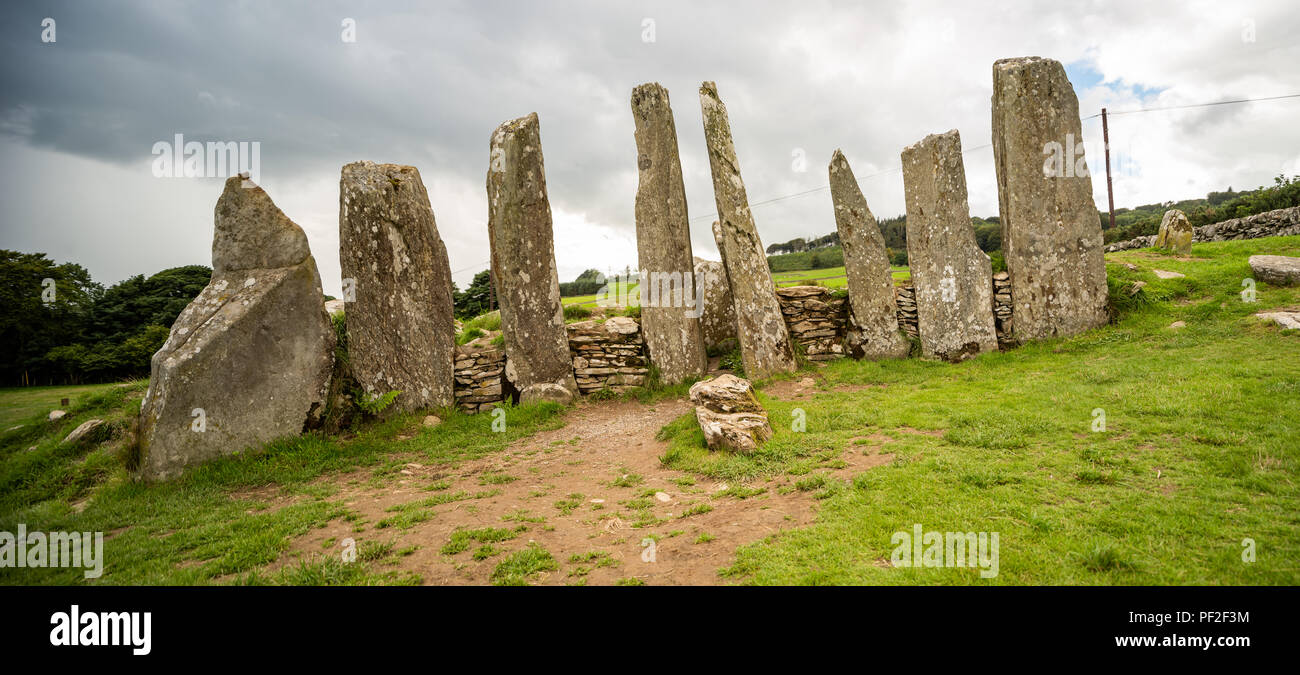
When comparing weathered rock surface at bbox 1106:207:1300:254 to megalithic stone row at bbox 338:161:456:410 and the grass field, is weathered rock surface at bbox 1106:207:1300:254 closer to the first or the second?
the grass field

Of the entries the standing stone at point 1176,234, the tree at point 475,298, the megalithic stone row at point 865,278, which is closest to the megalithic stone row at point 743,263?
the megalithic stone row at point 865,278

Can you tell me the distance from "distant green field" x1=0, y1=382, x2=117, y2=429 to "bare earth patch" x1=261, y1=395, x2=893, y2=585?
8.40m

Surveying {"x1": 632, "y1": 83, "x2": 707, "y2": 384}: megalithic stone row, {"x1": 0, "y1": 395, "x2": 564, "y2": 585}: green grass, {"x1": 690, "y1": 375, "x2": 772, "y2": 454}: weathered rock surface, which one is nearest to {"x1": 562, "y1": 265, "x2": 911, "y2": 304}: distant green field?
{"x1": 632, "y1": 83, "x2": 707, "y2": 384}: megalithic stone row

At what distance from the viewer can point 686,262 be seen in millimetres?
12094

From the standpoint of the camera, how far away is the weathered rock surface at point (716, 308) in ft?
41.9

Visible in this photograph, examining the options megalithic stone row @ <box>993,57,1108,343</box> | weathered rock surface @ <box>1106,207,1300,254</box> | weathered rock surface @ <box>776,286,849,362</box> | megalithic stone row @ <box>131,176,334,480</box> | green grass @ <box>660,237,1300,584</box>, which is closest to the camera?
green grass @ <box>660,237,1300,584</box>

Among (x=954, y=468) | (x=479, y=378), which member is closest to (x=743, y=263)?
(x=479, y=378)

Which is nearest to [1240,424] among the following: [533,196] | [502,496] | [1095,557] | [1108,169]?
[1095,557]

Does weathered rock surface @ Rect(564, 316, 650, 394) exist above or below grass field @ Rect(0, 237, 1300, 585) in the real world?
above

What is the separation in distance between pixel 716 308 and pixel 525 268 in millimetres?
4616

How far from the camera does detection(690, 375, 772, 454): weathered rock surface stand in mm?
7184

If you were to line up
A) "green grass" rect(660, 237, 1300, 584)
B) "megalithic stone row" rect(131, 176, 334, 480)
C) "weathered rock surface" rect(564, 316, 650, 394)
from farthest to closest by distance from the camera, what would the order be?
"weathered rock surface" rect(564, 316, 650, 394) < "megalithic stone row" rect(131, 176, 334, 480) < "green grass" rect(660, 237, 1300, 584)

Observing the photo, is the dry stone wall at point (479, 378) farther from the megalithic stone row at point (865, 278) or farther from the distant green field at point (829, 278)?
the megalithic stone row at point (865, 278)

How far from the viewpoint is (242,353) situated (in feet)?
28.2
